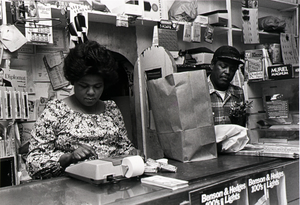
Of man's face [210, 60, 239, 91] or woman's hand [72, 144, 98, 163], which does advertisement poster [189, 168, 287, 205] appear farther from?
man's face [210, 60, 239, 91]

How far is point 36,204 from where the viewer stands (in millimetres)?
928

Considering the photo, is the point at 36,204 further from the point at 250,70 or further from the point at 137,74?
the point at 250,70

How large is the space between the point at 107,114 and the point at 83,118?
0.53ft

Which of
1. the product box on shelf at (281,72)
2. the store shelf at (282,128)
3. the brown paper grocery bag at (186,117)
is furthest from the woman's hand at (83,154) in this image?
the product box on shelf at (281,72)

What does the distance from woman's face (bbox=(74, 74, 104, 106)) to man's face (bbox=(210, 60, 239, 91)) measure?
1345 mm

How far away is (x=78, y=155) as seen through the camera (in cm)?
127

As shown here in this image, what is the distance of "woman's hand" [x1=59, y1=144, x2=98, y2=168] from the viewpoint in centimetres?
126

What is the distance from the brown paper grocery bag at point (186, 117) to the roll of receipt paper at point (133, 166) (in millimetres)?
336

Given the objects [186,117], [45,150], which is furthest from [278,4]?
[45,150]

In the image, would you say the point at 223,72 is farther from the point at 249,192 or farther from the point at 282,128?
the point at 249,192

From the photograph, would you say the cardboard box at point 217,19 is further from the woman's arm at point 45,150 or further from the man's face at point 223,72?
the woman's arm at point 45,150

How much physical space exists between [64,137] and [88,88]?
10.3 inches

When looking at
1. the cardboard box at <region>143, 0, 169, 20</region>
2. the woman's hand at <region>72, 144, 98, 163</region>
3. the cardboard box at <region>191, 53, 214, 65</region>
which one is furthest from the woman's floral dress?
the cardboard box at <region>191, 53, 214, 65</region>

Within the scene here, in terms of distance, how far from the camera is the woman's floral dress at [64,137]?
1383mm
